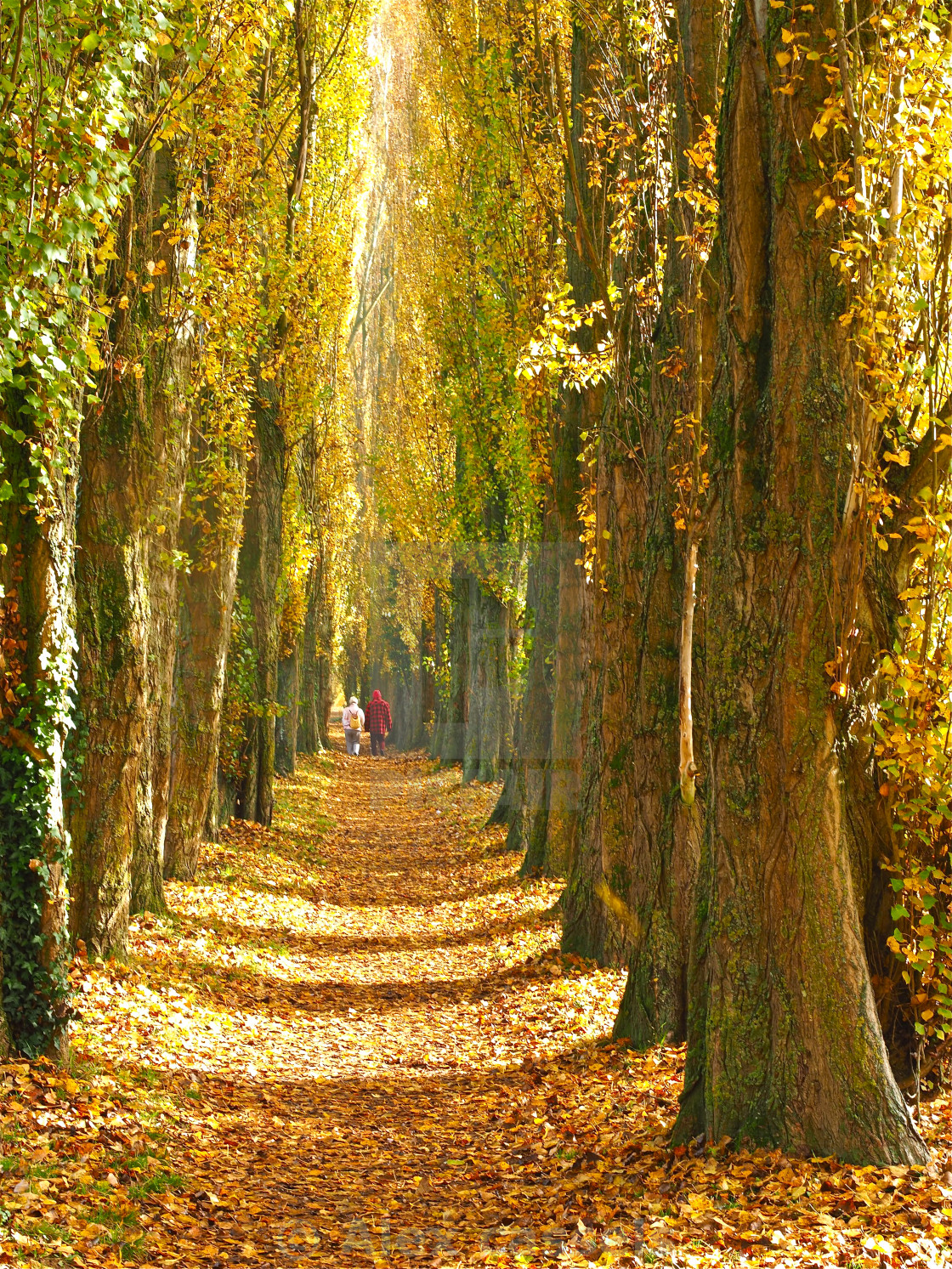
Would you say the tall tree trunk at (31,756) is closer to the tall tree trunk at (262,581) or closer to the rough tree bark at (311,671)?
the tall tree trunk at (262,581)

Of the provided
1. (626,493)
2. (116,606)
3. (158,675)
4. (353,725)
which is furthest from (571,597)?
(353,725)

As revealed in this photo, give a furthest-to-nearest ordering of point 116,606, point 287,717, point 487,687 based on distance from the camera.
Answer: point 287,717 → point 487,687 → point 116,606

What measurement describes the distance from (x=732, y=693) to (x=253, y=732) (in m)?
12.2

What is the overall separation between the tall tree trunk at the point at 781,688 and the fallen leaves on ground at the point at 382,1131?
1.13 ft

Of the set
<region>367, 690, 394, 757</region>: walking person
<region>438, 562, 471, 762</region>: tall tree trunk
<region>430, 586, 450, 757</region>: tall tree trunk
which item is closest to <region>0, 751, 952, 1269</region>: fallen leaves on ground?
<region>438, 562, 471, 762</region>: tall tree trunk

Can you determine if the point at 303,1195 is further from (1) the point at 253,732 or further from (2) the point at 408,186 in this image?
(2) the point at 408,186

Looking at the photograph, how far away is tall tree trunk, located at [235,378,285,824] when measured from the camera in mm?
16203

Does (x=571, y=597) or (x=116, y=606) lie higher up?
(x=571, y=597)

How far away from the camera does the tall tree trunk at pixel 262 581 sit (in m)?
16.2

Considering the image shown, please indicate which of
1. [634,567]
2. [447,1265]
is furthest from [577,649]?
[447,1265]

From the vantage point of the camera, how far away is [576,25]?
11125mm

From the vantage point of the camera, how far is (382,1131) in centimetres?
699

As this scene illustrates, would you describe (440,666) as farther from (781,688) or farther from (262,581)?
(781,688)

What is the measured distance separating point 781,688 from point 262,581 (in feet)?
39.4
